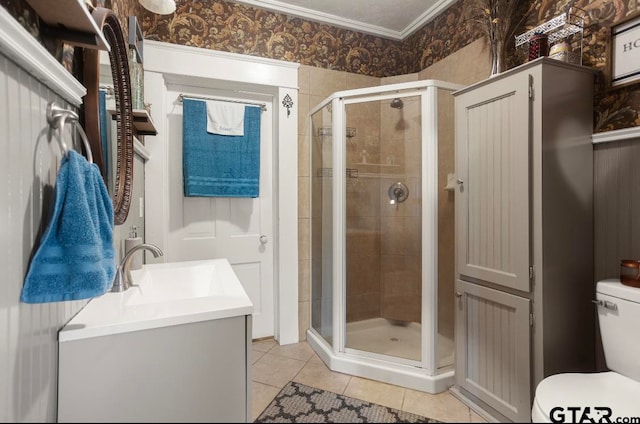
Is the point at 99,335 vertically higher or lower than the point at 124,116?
lower

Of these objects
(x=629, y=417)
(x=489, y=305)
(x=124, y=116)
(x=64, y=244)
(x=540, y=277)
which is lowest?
(x=629, y=417)

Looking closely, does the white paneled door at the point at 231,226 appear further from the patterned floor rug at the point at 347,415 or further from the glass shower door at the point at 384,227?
the patterned floor rug at the point at 347,415

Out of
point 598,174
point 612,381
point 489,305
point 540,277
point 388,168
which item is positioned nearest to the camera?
point 612,381

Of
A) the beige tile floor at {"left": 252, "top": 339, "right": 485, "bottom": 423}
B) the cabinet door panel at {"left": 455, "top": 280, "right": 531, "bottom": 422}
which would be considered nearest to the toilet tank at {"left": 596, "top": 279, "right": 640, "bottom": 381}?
the cabinet door panel at {"left": 455, "top": 280, "right": 531, "bottom": 422}

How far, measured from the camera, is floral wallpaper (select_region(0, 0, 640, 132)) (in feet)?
4.90

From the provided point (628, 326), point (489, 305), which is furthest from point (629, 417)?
point (489, 305)

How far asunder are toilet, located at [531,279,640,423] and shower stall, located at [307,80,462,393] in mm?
735

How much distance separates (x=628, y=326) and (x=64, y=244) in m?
1.79

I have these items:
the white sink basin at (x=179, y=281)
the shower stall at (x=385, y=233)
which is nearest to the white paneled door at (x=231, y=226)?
the shower stall at (x=385, y=233)

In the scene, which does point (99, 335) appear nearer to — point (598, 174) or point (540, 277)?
point (540, 277)

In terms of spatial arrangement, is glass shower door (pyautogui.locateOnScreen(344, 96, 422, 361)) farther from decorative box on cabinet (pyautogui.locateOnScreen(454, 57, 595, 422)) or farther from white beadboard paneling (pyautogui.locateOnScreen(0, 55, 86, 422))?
white beadboard paneling (pyautogui.locateOnScreen(0, 55, 86, 422))

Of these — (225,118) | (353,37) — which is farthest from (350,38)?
(225,118)

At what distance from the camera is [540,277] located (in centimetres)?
138

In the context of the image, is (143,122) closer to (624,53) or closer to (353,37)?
(353,37)
